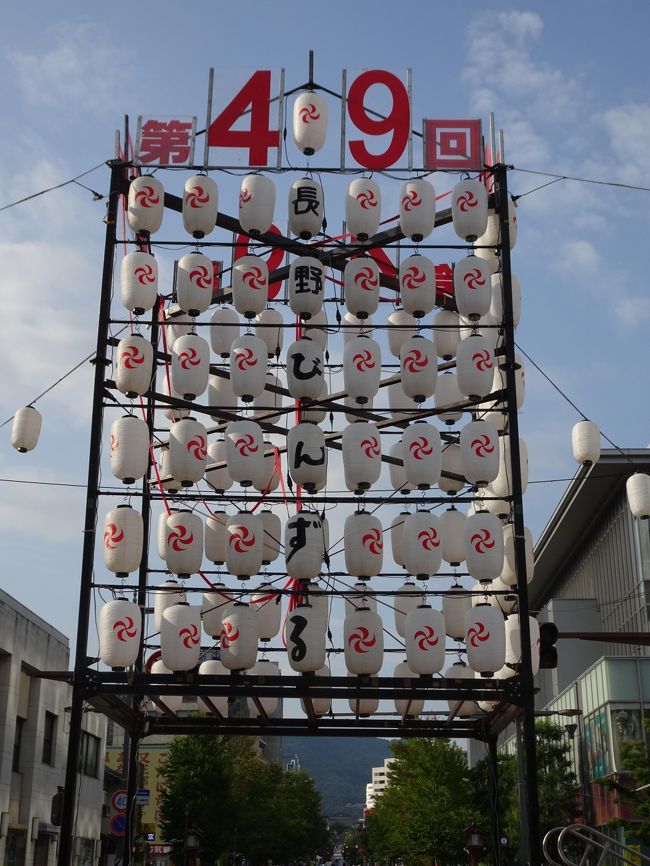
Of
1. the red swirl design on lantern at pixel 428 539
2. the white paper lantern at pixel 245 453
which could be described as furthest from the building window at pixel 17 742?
the red swirl design on lantern at pixel 428 539

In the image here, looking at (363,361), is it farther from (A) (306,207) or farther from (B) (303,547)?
(B) (303,547)

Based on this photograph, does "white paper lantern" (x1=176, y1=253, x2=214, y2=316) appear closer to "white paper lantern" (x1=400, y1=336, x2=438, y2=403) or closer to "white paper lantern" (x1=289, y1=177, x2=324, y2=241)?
"white paper lantern" (x1=289, y1=177, x2=324, y2=241)

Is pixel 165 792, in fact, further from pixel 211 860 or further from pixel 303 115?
pixel 303 115

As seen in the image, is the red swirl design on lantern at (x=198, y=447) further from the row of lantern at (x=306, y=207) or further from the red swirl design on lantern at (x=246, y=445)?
the row of lantern at (x=306, y=207)

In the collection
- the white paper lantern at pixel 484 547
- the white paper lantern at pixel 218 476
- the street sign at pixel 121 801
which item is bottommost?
the street sign at pixel 121 801

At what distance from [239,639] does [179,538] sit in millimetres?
2426

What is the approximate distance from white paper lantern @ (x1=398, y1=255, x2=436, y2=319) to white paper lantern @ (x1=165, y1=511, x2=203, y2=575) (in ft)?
21.6

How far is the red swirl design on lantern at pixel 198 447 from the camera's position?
71.1 feet

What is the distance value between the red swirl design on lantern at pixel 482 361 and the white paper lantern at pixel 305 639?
237 inches

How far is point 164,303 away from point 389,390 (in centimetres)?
610

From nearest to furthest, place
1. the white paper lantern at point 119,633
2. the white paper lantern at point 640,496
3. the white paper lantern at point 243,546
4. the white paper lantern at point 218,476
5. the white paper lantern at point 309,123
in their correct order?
the white paper lantern at point 119,633, the white paper lantern at point 243,546, the white paper lantern at point 309,123, the white paper lantern at point 640,496, the white paper lantern at point 218,476

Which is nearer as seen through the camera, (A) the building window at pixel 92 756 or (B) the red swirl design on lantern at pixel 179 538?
(B) the red swirl design on lantern at pixel 179 538

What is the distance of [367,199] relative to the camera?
905 inches

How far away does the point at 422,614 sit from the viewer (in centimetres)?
2092
